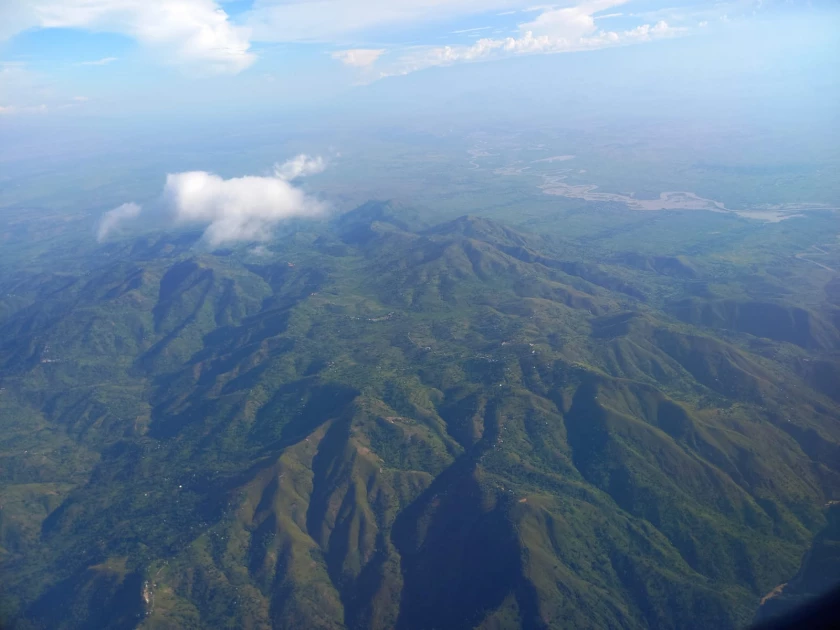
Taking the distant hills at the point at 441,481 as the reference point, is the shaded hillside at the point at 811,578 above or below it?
below

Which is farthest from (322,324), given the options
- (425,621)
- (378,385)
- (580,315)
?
(425,621)

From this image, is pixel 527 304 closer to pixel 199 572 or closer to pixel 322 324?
pixel 322 324

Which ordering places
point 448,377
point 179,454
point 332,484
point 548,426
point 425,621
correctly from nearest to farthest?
point 425,621 < point 332,484 < point 548,426 < point 179,454 < point 448,377

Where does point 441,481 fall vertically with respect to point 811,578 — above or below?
above

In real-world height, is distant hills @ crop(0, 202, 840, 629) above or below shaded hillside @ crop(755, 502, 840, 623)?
above

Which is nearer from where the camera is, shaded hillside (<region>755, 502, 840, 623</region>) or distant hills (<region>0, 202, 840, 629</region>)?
shaded hillside (<region>755, 502, 840, 623</region>)

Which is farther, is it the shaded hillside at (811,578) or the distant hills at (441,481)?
the distant hills at (441,481)

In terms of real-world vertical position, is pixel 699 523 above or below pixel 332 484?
below

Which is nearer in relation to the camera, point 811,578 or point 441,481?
point 811,578
